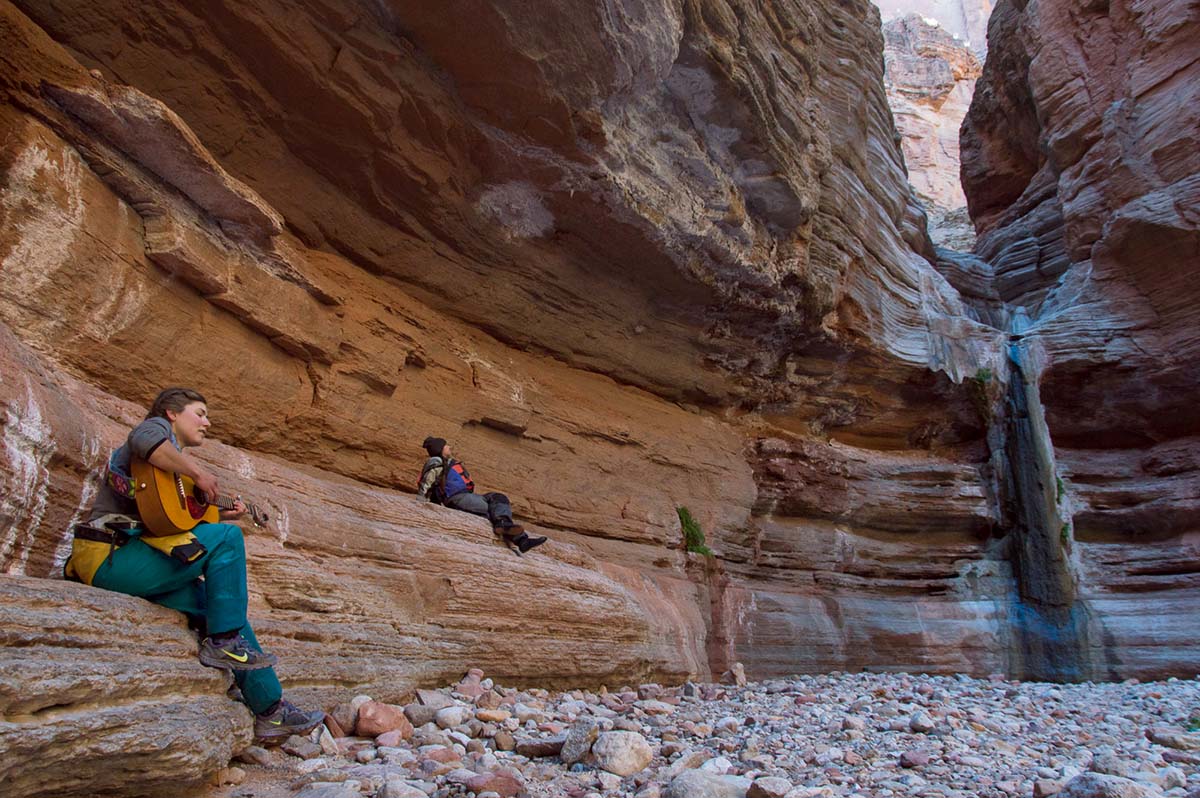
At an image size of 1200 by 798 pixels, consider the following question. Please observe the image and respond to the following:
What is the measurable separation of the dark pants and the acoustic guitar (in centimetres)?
339

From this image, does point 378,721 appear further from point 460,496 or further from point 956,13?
point 956,13

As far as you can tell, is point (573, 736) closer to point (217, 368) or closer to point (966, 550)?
point (217, 368)

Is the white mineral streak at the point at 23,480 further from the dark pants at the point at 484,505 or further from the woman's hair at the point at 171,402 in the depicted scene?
the dark pants at the point at 484,505

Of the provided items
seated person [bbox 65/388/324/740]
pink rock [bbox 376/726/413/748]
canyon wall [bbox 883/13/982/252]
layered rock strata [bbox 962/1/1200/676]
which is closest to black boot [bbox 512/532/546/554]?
pink rock [bbox 376/726/413/748]

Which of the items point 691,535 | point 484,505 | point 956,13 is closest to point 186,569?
point 484,505

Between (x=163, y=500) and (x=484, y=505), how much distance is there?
376 cm

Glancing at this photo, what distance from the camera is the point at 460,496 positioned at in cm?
694

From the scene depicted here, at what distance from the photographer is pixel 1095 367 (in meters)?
14.2

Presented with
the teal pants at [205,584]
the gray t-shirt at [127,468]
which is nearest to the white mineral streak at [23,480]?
the gray t-shirt at [127,468]

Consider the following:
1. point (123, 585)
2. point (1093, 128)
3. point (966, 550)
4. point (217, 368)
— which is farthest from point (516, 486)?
A: point (1093, 128)

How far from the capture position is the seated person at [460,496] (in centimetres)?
665

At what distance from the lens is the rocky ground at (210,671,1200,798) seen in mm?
3180

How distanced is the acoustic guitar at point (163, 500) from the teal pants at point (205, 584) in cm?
9

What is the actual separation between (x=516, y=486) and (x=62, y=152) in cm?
552
